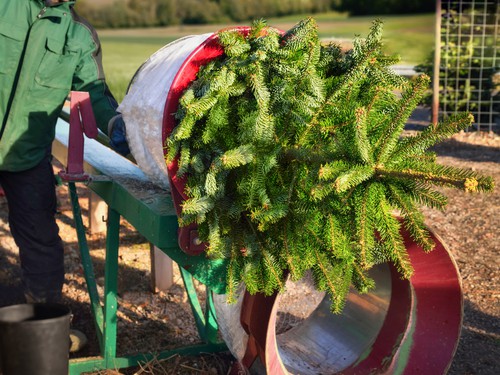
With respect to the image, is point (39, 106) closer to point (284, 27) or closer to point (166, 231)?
point (166, 231)

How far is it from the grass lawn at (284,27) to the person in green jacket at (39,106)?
14.4 m

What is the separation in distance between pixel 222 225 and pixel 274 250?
0.62 ft

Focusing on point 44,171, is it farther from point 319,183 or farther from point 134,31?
point 134,31

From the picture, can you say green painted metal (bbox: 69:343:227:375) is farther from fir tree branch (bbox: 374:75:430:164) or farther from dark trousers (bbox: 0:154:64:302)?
fir tree branch (bbox: 374:75:430:164)

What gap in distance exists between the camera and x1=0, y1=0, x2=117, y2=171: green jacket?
3567 mm

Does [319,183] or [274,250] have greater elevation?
[319,183]

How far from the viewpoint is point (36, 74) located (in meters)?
3.60

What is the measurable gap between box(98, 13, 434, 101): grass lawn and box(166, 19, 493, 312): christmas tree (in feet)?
51.0

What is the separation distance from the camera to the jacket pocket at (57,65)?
361 cm

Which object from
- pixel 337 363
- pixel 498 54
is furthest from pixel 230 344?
pixel 498 54

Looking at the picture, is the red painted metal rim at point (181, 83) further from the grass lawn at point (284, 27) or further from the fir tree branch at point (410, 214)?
the grass lawn at point (284, 27)

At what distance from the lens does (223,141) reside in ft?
8.95

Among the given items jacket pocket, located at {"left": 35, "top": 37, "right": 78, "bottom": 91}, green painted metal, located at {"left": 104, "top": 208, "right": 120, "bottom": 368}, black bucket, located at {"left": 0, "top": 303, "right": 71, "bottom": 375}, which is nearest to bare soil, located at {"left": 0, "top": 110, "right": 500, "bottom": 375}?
green painted metal, located at {"left": 104, "top": 208, "right": 120, "bottom": 368}

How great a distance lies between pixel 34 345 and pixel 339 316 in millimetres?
1486
